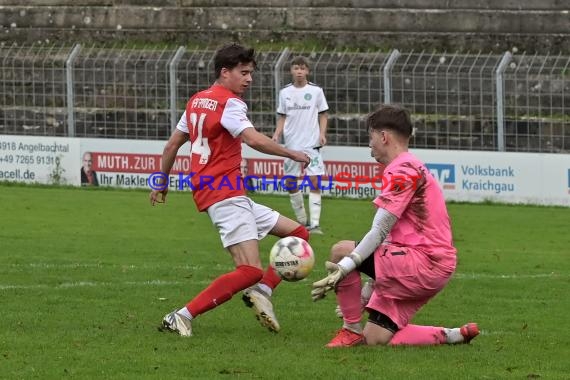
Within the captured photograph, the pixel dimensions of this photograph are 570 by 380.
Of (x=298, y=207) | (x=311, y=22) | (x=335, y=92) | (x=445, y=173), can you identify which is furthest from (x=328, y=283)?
(x=311, y=22)

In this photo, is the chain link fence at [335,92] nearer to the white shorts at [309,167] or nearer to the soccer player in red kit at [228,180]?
the white shorts at [309,167]

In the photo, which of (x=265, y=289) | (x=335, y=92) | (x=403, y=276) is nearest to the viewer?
(x=403, y=276)

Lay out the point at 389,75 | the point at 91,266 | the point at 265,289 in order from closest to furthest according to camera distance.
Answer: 1. the point at 265,289
2. the point at 91,266
3. the point at 389,75

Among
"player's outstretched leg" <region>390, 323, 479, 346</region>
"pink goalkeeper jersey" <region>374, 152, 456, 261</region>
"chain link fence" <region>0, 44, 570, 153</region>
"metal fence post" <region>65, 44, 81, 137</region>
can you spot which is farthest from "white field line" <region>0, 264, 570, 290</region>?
"metal fence post" <region>65, 44, 81, 137</region>

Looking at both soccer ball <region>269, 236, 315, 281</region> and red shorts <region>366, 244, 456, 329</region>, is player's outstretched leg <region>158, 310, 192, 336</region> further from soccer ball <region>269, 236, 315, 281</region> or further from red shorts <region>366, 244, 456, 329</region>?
red shorts <region>366, 244, 456, 329</region>

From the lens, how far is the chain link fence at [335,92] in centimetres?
2302

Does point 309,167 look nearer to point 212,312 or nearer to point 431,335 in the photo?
point 212,312

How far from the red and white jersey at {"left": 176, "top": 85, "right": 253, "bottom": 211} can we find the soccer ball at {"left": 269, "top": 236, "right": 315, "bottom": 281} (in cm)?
58

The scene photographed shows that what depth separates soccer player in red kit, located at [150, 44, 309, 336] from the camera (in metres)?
9.43

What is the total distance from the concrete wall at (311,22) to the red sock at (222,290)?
1909 cm

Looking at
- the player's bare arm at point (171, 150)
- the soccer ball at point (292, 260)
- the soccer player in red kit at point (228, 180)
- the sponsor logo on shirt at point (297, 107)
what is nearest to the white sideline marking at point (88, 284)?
the player's bare arm at point (171, 150)

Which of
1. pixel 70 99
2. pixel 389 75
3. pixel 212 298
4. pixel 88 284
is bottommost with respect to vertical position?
pixel 88 284

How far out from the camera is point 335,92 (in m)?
24.8

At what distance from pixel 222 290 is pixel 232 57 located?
5.20 ft
